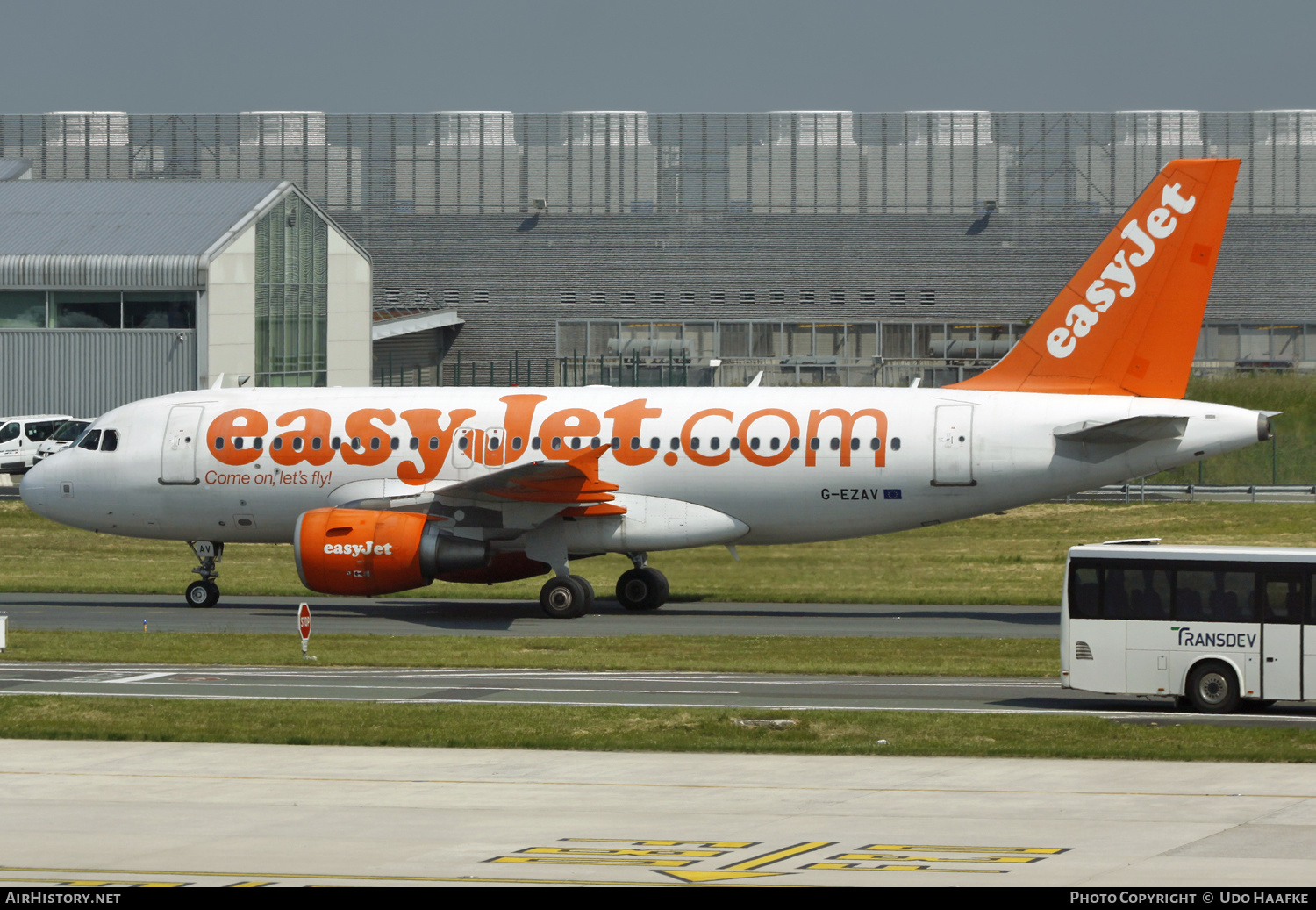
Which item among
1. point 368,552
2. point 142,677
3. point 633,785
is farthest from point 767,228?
point 633,785

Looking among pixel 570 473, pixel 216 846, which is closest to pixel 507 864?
pixel 216 846

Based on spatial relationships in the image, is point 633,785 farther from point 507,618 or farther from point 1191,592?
point 507,618

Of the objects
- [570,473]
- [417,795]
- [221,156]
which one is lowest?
[417,795]

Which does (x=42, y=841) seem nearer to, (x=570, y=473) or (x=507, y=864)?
(x=507, y=864)

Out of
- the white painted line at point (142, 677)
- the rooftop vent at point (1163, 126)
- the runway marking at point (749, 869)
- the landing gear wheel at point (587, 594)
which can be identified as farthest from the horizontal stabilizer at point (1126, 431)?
the rooftop vent at point (1163, 126)

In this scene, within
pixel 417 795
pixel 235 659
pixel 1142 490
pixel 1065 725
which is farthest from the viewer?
pixel 1142 490

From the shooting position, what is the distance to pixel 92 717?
23594mm

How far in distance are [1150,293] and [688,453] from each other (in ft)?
33.8

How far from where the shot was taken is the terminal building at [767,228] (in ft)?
318

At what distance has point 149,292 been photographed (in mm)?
66000

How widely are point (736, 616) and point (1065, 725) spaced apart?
642 inches

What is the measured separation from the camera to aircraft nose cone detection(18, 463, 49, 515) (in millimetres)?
41031
